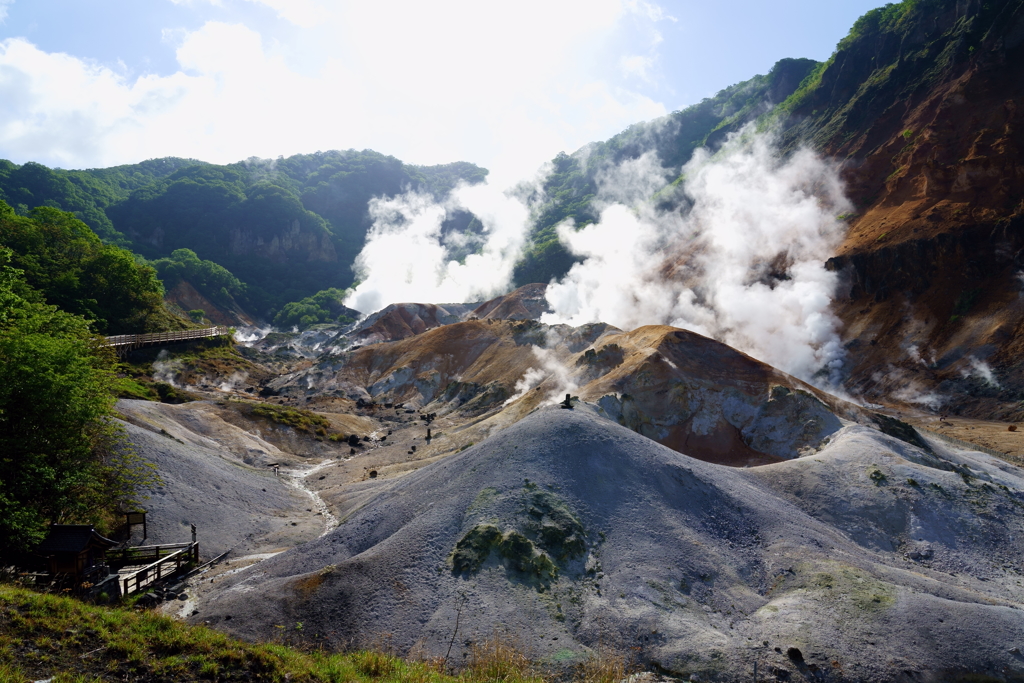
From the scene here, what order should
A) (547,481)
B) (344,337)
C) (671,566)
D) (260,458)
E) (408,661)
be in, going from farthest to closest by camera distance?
(344,337) < (260,458) < (547,481) < (671,566) < (408,661)

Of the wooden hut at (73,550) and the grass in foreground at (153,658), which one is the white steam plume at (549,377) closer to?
the grass in foreground at (153,658)

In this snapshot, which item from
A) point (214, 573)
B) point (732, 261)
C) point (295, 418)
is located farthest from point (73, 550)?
point (732, 261)

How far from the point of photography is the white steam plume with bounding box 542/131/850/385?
66.4 meters

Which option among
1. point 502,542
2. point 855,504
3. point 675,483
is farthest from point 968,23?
point 502,542

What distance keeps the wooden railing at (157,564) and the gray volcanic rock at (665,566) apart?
7.57ft

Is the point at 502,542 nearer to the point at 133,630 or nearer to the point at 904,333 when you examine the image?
the point at 133,630

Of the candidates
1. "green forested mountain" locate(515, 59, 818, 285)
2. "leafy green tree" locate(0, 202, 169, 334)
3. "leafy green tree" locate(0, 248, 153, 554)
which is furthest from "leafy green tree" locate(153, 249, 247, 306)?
"leafy green tree" locate(0, 248, 153, 554)

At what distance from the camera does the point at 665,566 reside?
17266mm

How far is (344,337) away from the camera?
106 m

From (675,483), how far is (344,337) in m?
93.1

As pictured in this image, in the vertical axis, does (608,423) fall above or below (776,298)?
below

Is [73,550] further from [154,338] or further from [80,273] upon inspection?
[80,273]

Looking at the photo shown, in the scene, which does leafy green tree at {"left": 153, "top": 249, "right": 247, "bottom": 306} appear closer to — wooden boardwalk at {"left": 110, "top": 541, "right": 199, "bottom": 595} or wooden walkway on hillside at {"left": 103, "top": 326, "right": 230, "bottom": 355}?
wooden walkway on hillside at {"left": 103, "top": 326, "right": 230, "bottom": 355}

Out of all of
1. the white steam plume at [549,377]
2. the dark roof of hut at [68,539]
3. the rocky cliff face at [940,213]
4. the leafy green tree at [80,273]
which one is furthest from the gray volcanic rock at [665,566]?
the leafy green tree at [80,273]
